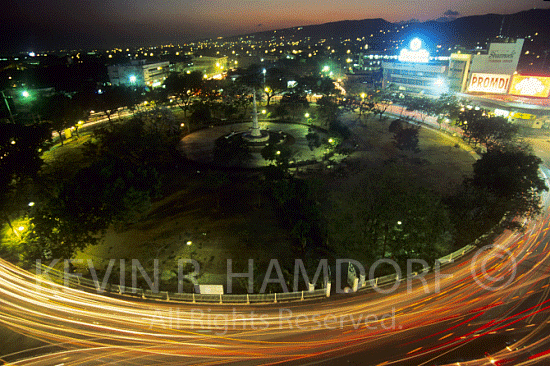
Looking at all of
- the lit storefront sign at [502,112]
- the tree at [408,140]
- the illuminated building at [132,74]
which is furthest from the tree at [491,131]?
the illuminated building at [132,74]

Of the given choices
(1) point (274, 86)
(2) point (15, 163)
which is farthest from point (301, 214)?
(1) point (274, 86)

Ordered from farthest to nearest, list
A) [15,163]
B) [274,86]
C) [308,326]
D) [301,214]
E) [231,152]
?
[274,86]
[231,152]
[15,163]
[301,214]
[308,326]

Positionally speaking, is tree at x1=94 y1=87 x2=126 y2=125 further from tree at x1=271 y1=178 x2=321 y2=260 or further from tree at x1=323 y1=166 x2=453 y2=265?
tree at x1=323 y1=166 x2=453 y2=265

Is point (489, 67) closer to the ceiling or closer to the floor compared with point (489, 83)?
closer to the ceiling

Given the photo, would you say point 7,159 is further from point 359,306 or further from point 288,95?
point 288,95

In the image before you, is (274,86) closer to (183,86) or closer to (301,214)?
(183,86)
